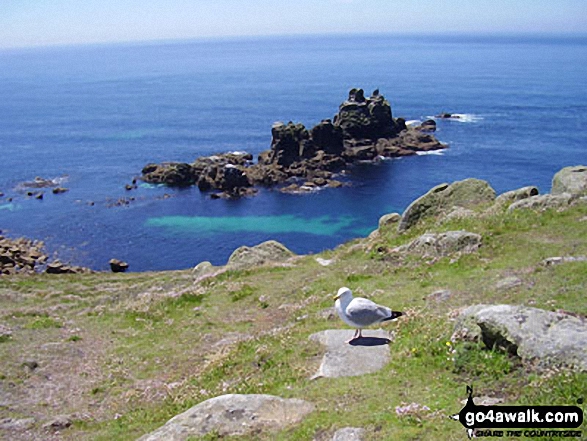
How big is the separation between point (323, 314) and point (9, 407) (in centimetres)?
1365

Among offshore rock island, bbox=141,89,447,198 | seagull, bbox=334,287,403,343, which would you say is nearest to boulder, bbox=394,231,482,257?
seagull, bbox=334,287,403,343

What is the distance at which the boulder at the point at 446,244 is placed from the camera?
2948 centimetres

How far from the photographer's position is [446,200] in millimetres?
41312

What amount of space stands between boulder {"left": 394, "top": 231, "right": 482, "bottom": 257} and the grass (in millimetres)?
718

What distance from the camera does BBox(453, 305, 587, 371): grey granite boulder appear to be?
1302 cm

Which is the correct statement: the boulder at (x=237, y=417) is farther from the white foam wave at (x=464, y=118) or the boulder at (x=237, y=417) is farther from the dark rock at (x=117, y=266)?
the white foam wave at (x=464, y=118)

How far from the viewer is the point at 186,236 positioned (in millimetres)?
89688

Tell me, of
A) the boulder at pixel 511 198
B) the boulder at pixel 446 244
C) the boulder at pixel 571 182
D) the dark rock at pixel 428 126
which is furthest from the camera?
the dark rock at pixel 428 126

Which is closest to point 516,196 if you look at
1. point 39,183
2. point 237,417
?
point 237,417

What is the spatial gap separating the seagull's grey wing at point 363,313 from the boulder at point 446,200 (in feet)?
76.1

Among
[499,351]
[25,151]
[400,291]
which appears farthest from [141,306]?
[25,151]

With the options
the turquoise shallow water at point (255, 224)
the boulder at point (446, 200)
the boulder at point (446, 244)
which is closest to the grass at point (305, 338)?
the boulder at point (446, 244)

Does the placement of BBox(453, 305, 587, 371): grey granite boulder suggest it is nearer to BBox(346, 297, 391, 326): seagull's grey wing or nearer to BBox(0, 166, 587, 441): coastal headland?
BBox(0, 166, 587, 441): coastal headland

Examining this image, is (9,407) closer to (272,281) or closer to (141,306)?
(141,306)
